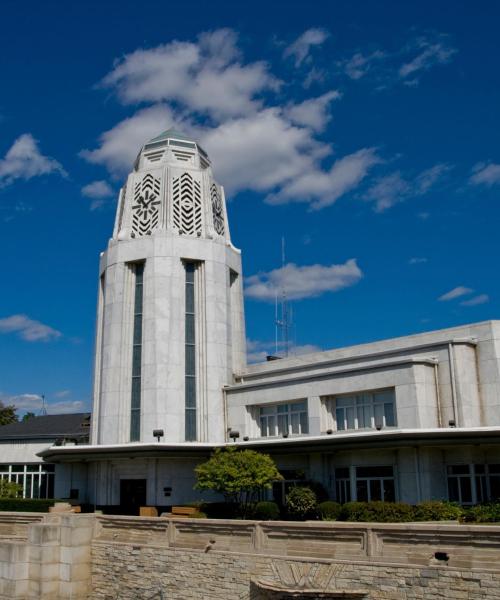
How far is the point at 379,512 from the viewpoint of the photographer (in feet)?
102

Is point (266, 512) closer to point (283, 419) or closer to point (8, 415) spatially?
point (283, 419)

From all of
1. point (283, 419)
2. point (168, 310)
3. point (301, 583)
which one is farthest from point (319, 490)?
point (168, 310)

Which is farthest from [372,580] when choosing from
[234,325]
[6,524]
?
[234,325]

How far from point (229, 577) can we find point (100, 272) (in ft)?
100

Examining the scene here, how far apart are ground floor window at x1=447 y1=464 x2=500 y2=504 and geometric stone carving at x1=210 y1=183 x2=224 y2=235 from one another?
24.3 m

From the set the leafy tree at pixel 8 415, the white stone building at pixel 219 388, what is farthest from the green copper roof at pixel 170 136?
the leafy tree at pixel 8 415

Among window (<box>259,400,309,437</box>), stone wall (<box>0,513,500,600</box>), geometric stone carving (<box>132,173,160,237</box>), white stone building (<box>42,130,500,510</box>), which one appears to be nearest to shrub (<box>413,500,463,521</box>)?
white stone building (<box>42,130,500,510</box>)

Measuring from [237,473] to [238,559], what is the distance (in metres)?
10.4

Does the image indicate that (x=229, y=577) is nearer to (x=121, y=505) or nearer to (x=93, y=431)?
(x=121, y=505)

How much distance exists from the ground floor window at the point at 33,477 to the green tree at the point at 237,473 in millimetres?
21520

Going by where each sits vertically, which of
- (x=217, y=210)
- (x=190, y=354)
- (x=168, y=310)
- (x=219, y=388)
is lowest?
(x=219, y=388)

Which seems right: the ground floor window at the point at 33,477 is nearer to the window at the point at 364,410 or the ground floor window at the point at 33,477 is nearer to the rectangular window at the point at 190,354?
the rectangular window at the point at 190,354

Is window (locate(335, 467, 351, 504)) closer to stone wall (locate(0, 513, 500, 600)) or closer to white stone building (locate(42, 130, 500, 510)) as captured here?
white stone building (locate(42, 130, 500, 510))

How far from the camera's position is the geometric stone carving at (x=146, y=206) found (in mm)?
48781
